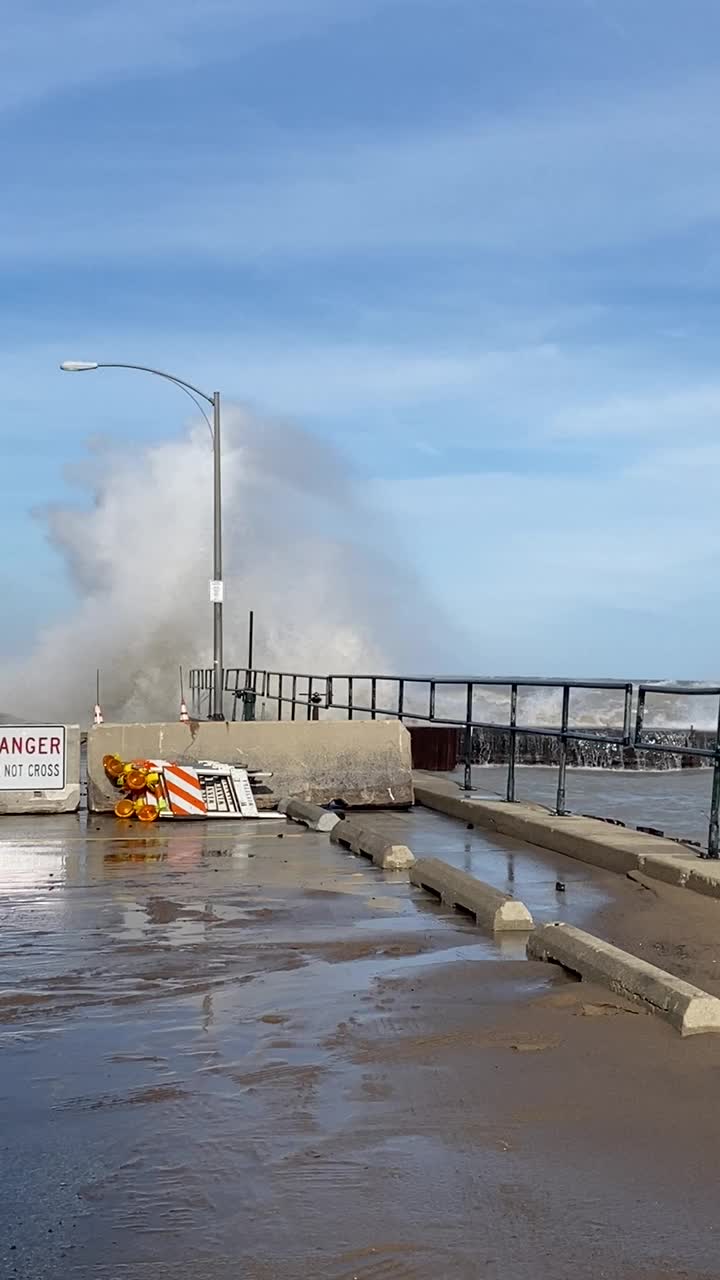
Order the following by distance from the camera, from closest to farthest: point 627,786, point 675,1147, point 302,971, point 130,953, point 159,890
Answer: point 675,1147, point 302,971, point 130,953, point 159,890, point 627,786

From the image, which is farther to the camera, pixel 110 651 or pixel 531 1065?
pixel 110 651

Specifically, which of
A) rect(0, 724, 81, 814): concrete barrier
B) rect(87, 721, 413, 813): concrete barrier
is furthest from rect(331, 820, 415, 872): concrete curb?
rect(0, 724, 81, 814): concrete barrier

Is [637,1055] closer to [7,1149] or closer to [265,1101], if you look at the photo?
[265,1101]

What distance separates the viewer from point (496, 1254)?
12.4 ft

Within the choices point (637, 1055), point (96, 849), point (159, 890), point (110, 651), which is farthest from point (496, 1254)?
point (110, 651)

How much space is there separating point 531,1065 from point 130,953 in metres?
2.94

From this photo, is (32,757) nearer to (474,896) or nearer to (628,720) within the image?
(628,720)

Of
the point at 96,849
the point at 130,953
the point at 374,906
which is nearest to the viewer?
the point at 130,953

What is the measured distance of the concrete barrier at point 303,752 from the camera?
16.1 m

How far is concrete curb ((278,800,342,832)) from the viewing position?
14062mm

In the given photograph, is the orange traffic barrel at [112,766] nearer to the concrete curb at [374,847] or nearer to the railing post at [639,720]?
the concrete curb at [374,847]

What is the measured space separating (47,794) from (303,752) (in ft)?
9.30

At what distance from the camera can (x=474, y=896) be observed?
29.3ft

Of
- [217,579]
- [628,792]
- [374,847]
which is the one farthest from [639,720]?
[217,579]
